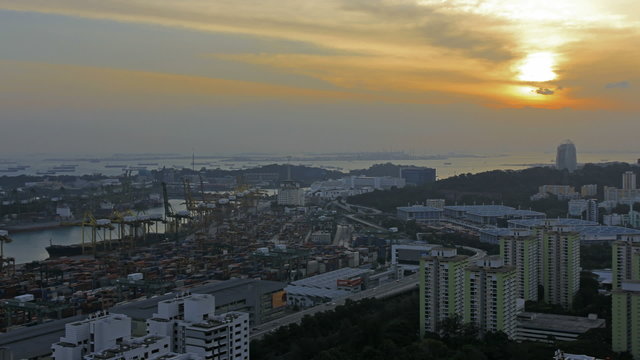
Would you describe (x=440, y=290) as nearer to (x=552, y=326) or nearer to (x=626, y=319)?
(x=552, y=326)

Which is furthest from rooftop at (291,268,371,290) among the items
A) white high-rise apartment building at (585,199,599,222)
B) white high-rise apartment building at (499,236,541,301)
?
white high-rise apartment building at (585,199,599,222)

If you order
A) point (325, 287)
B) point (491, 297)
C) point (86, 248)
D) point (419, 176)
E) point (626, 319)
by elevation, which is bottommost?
point (86, 248)

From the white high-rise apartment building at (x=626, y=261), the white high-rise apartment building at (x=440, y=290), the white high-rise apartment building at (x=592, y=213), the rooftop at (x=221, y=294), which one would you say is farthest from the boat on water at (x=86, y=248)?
the white high-rise apartment building at (x=592, y=213)

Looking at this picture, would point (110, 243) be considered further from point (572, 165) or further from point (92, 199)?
point (572, 165)

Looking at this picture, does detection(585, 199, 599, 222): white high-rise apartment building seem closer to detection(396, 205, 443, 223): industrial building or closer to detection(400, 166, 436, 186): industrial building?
detection(396, 205, 443, 223): industrial building

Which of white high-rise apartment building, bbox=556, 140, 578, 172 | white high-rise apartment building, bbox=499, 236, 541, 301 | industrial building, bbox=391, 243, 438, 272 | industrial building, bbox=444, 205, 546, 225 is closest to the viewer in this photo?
white high-rise apartment building, bbox=499, 236, 541, 301

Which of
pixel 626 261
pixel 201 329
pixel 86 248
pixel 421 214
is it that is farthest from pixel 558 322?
pixel 421 214

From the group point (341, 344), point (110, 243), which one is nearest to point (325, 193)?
point (110, 243)
